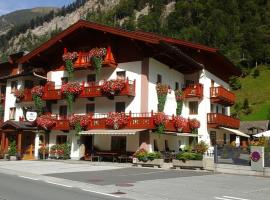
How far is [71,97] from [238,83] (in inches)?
2910

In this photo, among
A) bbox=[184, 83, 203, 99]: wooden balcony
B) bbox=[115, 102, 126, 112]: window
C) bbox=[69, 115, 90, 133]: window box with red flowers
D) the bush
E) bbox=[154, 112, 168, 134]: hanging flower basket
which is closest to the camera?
the bush

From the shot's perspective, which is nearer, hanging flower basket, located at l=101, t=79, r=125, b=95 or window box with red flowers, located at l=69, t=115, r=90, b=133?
hanging flower basket, located at l=101, t=79, r=125, b=95

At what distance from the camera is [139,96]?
34.7 m

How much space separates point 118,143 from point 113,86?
16.4 feet

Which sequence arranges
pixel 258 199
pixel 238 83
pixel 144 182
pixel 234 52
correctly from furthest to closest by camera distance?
1. pixel 234 52
2. pixel 238 83
3. pixel 144 182
4. pixel 258 199

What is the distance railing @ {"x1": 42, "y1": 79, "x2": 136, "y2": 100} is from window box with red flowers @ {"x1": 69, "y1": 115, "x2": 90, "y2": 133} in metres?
1.75

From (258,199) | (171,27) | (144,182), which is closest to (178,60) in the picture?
(144,182)

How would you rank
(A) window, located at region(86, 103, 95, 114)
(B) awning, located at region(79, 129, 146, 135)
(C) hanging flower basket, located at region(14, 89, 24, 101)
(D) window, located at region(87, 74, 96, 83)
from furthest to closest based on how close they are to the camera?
(C) hanging flower basket, located at region(14, 89, 24, 101) → (D) window, located at region(87, 74, 96, 83) → (A) window, located at region(86, 103, 95, 114) → (B) awning, located at region(79, 129, 146, 135)

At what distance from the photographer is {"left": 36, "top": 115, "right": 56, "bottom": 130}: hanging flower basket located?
38.4m

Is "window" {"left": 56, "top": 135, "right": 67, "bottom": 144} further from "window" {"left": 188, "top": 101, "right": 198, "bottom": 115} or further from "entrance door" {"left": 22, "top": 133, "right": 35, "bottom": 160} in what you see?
"window" {"left": 188, "top": 101, "right": 198, "bottom": 115}

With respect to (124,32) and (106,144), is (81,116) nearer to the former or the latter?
(106,144)

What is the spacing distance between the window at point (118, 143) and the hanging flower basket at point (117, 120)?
202 cm

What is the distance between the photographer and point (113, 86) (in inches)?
1330

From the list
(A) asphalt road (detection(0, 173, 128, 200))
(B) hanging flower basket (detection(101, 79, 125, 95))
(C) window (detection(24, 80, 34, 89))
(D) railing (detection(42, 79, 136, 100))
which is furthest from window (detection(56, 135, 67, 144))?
(A) asphalt road (detection(0, 173, 128, 200))
